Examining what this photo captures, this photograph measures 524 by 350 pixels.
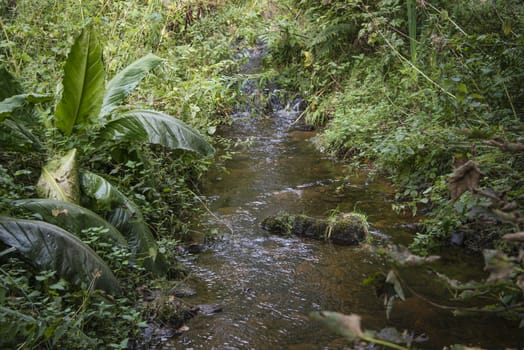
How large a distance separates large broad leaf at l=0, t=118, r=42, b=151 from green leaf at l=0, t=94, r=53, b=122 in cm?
26

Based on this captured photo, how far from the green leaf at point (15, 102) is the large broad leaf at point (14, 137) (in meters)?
0.26

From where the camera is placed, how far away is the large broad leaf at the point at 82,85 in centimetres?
441

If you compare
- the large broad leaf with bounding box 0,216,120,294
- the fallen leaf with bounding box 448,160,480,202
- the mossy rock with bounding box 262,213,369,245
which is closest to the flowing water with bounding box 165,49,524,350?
the mossy rock with bounding box 262,213,369,245

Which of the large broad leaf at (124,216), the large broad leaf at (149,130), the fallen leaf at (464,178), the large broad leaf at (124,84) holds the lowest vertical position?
the large broad leaf at (124,216)

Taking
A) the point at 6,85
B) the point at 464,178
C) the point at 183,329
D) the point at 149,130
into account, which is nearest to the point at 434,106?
the point at 149,130

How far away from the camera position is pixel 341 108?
28.3 feet

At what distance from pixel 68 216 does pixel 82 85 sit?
54.4 inches

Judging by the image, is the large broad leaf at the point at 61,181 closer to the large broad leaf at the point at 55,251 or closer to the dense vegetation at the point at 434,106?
the large broad leaf at the point at 55,251

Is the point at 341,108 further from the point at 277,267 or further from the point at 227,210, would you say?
the point at 277,267

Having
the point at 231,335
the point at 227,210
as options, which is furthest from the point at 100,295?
the point at 227,210

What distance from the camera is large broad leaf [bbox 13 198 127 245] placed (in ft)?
11.5

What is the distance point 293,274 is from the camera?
14.6 feet

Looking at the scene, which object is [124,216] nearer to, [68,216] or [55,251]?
[68,216]

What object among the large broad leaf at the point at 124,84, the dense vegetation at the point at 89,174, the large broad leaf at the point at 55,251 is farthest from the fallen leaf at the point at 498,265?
the large broad leaf at the point at 124,84
